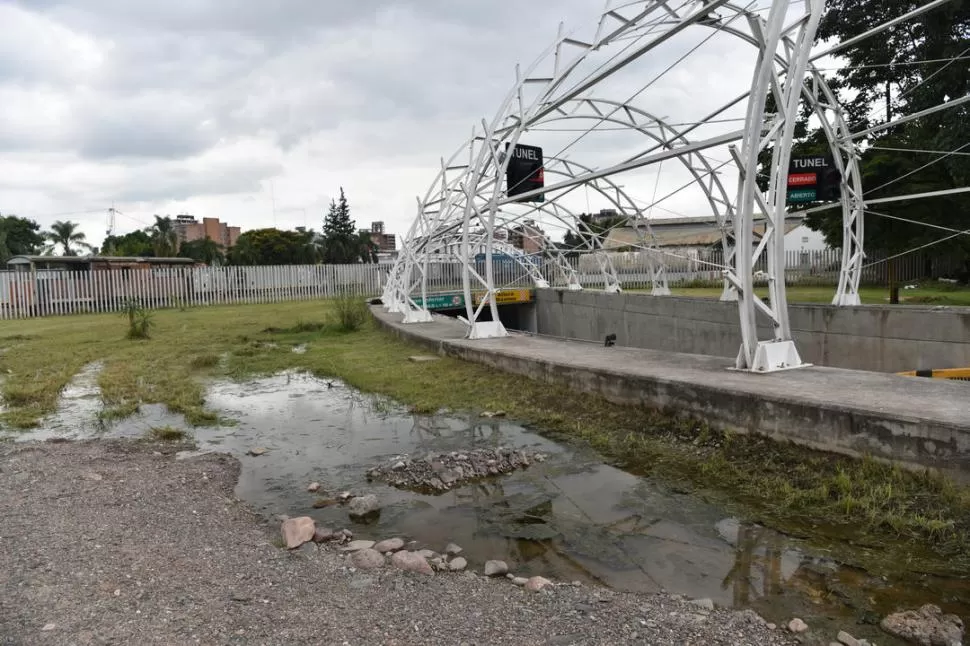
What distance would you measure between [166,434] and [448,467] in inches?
142

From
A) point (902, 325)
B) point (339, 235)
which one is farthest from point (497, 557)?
point (339, 235)

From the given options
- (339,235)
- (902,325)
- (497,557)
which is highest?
(339,235)

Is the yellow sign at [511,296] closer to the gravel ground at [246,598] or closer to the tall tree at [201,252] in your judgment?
the gravel ground at [246,598]

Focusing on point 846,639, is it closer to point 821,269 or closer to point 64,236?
point 821,269

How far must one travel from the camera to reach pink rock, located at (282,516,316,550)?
14.5ft

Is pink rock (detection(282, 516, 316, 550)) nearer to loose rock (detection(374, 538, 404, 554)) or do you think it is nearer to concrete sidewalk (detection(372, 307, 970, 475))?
loose rock (detection(374, 538, 404, 554))

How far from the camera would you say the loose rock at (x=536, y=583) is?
3.76 m

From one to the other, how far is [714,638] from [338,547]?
2.48 meters

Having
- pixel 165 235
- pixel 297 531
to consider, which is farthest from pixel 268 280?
pixel 165 235

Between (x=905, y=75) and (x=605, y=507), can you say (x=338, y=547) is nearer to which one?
(x=605, y=507)

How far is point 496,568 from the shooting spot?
4.03m

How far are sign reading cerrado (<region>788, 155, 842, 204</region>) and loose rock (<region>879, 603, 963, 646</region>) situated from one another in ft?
32.6

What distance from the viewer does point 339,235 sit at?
60781 mm

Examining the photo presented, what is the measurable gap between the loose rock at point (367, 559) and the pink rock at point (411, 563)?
90mm
